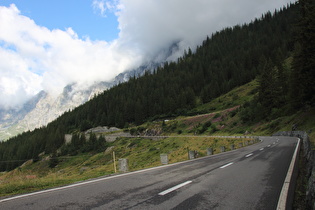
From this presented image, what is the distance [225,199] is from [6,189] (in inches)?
338

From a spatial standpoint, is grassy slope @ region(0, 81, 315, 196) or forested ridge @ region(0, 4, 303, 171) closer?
grassy slope @ region(0, 81, 315, 196)

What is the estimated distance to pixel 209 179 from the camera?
879 centimetres

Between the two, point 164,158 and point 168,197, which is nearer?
point 168,197

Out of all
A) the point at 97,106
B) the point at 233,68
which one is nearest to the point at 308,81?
the point at 233,68

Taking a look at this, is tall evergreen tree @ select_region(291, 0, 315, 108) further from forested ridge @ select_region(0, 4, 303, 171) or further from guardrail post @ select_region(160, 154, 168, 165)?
forested ridge @ select_region(0, 4, 303, 171)

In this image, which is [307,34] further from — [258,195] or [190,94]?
[190,94]

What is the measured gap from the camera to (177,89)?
6029 inches

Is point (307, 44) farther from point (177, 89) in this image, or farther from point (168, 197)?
point (177, 89)

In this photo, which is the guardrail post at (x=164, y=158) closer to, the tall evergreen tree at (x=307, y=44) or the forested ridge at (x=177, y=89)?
the tall evergreen tree at (x=307, y=44)

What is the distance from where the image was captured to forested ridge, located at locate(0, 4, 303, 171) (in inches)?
5138

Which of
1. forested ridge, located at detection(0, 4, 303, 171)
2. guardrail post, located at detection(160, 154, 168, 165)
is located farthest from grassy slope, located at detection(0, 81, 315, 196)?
forested ridge, located at detection(0, 4, 303, 171)

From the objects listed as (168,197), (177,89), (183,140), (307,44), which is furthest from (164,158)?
(177,89)

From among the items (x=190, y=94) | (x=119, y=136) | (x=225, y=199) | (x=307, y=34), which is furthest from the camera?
(x=190, y=94)

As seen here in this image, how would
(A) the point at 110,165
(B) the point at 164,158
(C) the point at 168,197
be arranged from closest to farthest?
1. (C) the point at 168,197
2. (B) the point at 164,158
3. (A) the point at 110,165
